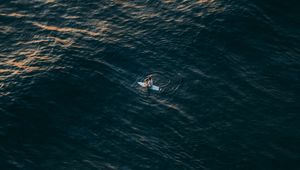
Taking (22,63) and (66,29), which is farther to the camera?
(66,29)

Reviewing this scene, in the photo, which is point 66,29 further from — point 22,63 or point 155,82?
point 155,82

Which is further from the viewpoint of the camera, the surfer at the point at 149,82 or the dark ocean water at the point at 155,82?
the surfer at the point at 149,82

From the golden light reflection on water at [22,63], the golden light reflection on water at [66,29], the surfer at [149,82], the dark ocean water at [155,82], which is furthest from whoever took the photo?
the golden light reflection on water at [66,29]

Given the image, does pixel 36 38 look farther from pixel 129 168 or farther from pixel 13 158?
pixel 129 168

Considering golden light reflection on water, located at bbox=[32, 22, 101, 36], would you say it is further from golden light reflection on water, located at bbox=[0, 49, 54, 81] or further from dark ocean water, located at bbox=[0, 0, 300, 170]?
golden light reflection on water, located at bbox=[0, 49, 54, 81]

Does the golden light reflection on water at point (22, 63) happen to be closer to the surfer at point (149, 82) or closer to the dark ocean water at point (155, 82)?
the dark ocean water at point (155, 82)

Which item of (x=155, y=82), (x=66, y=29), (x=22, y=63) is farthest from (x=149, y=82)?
(x=22, y=63)

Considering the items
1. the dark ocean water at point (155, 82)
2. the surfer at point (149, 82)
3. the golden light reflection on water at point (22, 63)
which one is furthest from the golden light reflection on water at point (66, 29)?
the surfer at point (149, 82)

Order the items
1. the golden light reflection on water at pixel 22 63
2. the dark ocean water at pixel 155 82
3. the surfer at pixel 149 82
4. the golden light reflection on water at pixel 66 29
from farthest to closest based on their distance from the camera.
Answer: the golden light reflection on water at pixel 66 29 → the golden light reflection on water at pixel 22 63 → the surfer at pixel 149 82 → the dark ocean water at pixel 155 82
